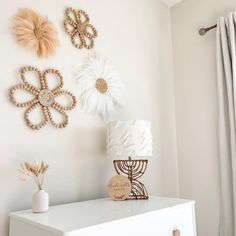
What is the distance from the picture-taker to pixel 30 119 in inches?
56.0

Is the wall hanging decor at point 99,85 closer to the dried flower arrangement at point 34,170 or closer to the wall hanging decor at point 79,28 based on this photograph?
the wall hanging decor at point 79,28

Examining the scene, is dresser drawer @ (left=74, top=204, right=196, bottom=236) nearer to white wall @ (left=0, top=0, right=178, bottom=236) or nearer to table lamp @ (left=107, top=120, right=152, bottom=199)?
table lamp @ (left=107, top=120, right=152, bottom=199)

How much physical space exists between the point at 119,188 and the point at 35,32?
0.97 m

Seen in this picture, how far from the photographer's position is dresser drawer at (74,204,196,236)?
39.8 inches

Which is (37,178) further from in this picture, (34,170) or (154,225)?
(154,225)

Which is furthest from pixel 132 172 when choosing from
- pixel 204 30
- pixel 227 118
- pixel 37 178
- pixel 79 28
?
pixel 204 30

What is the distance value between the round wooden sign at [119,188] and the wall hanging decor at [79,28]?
2.79 ft

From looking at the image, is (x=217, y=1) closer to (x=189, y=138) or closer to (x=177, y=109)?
(x=177, y=109)

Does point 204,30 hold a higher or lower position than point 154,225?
higher

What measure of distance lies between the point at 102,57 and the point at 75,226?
115 cm

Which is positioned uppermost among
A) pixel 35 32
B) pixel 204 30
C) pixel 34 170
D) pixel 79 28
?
pixel 204 30

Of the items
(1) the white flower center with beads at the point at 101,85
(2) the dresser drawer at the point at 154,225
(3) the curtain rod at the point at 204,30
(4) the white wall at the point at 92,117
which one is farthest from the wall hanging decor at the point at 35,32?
(3) the curtain rod at the point at 204,30

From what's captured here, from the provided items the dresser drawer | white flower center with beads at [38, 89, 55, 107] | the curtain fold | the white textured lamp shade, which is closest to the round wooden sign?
the white textured lamp shade

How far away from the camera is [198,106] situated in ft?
6.87
